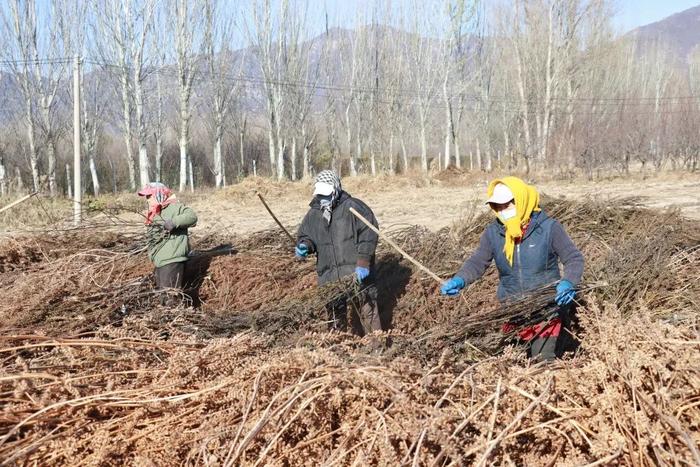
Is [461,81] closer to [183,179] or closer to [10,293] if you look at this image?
[183,179]

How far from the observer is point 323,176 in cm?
451

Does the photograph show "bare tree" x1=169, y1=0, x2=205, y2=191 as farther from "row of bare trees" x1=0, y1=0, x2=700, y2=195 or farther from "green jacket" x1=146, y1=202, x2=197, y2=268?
"green jacket" x1=146, y1=202, x2=197, y2=268

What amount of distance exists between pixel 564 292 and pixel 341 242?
1861mm

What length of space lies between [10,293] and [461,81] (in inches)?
1172

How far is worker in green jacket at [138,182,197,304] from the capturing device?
5164mm

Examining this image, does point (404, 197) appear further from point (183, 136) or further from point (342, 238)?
point (342, 238)

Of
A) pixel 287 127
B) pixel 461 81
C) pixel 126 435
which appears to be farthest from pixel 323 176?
pixel 461 81

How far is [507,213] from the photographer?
3271 millimetres

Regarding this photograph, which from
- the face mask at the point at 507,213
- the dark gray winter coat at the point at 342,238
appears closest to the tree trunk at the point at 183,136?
the dark gray winter coat at the point at 342,238

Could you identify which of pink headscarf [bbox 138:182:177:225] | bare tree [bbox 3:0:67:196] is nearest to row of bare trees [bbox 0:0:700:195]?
bare tree [bbox 3:0:67:196]

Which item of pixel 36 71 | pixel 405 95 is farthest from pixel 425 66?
pixel 36 71

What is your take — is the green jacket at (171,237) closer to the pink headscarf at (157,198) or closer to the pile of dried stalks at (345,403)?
the pink headscarf at (157,198)

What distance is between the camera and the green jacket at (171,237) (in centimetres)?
516

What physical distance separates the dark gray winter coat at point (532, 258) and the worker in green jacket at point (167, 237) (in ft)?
8.85
